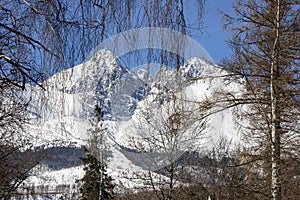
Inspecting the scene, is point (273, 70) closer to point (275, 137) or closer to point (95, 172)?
point (275, 137)

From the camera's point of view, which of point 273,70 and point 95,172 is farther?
point 95,172

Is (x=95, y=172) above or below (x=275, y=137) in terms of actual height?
below

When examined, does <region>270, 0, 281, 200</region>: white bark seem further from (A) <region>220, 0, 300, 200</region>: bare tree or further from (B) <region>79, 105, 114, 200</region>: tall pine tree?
(B) <region>79, 105, 114, 200</region>: tall pine tree

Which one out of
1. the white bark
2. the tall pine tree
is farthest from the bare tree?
the tall pine tree

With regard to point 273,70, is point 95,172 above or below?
below

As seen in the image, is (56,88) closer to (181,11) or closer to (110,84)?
(110,84)

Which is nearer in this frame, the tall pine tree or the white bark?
the white bark

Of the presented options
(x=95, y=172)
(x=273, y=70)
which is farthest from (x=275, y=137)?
(x=95, y=172)

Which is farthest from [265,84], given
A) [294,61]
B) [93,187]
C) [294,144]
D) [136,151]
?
[93,187]

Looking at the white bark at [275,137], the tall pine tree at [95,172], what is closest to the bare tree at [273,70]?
the white bark at [275,137]

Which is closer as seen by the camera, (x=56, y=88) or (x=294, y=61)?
(x=56, y=88)

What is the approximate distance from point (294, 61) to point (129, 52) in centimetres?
527

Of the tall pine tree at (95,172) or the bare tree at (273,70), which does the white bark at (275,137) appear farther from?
the tall pine tree at (95,172)

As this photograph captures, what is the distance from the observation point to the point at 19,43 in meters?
2.30
